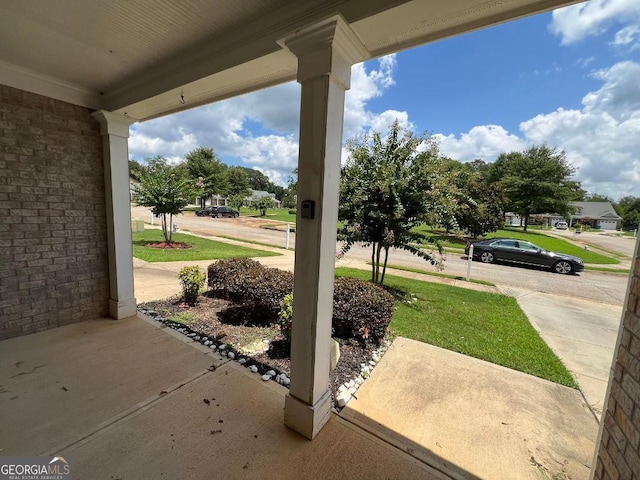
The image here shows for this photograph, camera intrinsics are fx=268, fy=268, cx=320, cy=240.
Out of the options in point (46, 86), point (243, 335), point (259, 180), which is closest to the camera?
point (46, 86)

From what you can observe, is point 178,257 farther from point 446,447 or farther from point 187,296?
point 446,447

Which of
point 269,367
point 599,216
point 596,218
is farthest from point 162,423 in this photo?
point 599,216

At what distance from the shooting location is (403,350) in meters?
3.21

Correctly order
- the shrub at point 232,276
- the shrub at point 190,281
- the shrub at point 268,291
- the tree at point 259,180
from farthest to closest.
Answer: the tree at point 259,180
the shrub at point 190,281
the shrub at point 232,276
the shrub at point 268,291

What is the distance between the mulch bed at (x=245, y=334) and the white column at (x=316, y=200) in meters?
0.66

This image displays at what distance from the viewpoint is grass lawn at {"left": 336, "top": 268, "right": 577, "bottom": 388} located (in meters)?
3.09

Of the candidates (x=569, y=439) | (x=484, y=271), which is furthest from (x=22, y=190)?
(x=484, y=271)

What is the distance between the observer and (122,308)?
361cm

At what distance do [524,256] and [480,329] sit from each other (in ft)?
25.8

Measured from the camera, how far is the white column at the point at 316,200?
161cm

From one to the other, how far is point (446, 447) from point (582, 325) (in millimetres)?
4331

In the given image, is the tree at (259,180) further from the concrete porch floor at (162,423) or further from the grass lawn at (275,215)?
the concrete porch floor at (162,423)

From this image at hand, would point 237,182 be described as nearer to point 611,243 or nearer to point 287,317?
point 287,317

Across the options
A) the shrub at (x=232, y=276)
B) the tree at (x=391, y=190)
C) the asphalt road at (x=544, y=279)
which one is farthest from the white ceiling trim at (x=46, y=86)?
the asphalt road at (x=544, y=279)
